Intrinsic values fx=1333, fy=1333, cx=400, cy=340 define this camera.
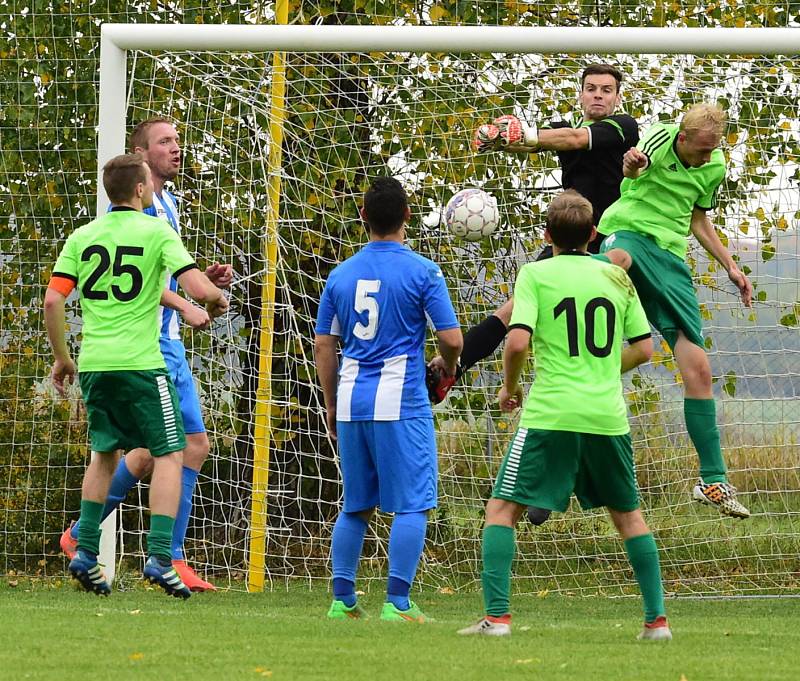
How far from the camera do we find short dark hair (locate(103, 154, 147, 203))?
616 centimetres

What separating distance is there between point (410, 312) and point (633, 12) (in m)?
4.68

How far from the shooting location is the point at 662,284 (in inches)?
266

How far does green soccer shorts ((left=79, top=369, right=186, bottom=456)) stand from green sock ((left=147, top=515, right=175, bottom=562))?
31cm

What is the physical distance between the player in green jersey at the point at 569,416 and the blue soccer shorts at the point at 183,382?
2.29 meters

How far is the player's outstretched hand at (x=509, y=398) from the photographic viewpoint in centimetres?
516

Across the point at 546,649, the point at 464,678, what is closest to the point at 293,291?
the point at 546,649

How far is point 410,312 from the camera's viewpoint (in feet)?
19.0

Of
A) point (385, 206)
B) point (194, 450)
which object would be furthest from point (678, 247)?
point (194, 450)

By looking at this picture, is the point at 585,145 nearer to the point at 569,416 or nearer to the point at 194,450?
the point at 569,416

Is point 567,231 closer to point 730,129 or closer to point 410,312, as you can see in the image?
point 410,312

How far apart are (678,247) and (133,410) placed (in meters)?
2.87

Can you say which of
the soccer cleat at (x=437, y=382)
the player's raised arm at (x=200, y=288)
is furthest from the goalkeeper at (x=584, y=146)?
the player's raised arm at (x=200, y=288)

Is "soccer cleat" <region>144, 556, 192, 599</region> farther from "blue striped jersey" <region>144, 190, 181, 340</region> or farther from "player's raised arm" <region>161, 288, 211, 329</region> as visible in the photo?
"blue striped jersey" <region>144, 190, 181, 340</region>

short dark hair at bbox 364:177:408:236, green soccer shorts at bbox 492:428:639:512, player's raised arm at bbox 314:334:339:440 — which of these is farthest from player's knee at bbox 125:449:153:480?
green soccer shorts at bbox 492:428:639:512
